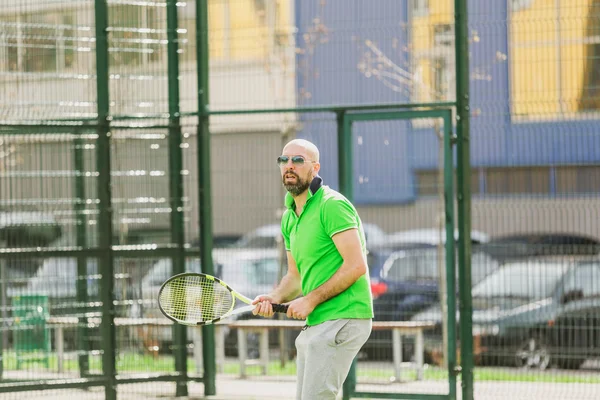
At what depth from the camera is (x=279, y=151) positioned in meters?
11.2

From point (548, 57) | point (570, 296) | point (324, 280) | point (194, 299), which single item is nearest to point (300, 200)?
point (324, 280)

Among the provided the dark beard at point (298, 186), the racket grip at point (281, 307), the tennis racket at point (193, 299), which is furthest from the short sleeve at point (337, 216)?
the tennis racket at point (193, 299)

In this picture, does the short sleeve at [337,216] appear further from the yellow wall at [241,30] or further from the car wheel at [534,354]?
the yellow wall at [241,30]

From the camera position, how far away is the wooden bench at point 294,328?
10.9m

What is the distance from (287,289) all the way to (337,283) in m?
0.65

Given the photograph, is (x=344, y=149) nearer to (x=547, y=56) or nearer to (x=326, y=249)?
(x=547, y=56)

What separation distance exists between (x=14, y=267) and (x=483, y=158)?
14.8ft

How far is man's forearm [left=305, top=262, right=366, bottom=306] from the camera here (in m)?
6.37

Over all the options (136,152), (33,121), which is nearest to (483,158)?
(136,152)

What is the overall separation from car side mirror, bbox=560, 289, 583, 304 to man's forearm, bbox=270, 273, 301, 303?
14.3 feet

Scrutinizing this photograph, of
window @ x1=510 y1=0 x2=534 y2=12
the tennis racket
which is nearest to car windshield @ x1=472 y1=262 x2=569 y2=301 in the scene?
window @ x1=510 y1=0 x2=534 y2=12

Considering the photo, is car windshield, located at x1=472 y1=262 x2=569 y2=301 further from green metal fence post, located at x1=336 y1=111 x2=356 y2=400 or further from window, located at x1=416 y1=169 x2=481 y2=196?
green metal fence post, located at x1=336 y1=111 x2=356 y2=400

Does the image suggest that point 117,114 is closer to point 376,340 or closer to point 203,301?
point 376,340

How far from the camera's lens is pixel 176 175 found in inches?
438
